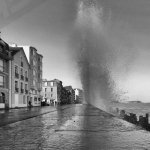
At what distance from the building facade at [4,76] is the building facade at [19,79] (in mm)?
1621

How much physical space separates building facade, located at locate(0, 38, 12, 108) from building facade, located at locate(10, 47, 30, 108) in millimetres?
1621

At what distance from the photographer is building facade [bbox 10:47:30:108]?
37906mm

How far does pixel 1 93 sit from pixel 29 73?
16.2 metres

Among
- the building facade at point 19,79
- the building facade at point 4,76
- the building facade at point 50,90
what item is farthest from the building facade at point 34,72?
the building facade at point 50,90

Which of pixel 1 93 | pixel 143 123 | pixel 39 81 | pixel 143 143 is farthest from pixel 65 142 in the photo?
pixel 39 81

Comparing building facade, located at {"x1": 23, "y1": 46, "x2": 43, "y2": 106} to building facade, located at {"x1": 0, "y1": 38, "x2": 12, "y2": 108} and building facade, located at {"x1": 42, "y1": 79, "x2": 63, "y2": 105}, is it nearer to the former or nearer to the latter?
building facade, located at {"x1": 0, "y1": 38, "x2": 12, "y2": 108}

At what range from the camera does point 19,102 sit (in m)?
40.5

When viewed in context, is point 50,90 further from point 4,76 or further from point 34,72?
point 4,76

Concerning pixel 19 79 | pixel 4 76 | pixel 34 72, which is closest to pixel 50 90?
pixel 34 72

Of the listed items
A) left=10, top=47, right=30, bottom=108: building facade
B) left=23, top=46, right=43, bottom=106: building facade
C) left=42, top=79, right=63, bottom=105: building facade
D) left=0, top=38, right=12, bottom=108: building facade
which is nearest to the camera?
left=0, top=38, right=12, bottom=108: building facade

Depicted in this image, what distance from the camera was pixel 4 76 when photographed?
3431 cm

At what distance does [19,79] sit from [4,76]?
22.4 feet

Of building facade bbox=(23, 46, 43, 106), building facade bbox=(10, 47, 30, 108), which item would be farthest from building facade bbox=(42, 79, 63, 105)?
building facade bbox=(10, 47, 30, 108)

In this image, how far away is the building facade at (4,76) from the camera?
108ft
